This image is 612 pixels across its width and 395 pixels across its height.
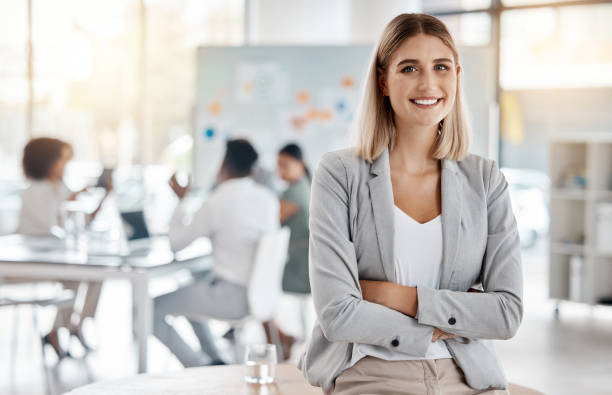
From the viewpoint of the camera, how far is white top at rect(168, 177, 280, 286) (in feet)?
13.3

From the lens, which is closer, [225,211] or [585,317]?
[225,211]

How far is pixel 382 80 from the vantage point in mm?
1928

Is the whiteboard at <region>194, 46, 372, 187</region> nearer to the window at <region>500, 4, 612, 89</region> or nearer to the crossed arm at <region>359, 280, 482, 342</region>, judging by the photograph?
the window at <region>500, 4, 612, 89</region>

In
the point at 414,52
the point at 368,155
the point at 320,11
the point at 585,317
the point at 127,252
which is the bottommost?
the point at 585,317

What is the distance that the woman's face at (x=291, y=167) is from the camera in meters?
5.27

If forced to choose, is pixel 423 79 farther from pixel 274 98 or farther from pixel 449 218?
pixel 274 98

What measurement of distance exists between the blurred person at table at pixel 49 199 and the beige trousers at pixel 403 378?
343 centimetres

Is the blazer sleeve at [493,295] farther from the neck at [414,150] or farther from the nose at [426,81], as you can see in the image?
the nose at [426,81]

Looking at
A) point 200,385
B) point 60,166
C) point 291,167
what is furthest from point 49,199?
point 200,385

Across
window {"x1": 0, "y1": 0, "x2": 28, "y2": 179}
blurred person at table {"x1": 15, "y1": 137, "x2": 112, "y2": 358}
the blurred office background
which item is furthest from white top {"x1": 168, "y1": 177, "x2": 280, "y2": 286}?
window {"x1": 0, "y1": 0, "x2": 28, "y2": 179}

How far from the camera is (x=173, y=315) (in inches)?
162

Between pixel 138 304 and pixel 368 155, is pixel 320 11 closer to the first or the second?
pixel 138 304

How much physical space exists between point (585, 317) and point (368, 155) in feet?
16.6

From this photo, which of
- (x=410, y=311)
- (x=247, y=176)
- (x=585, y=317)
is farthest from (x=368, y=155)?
(x=585, y=317)
